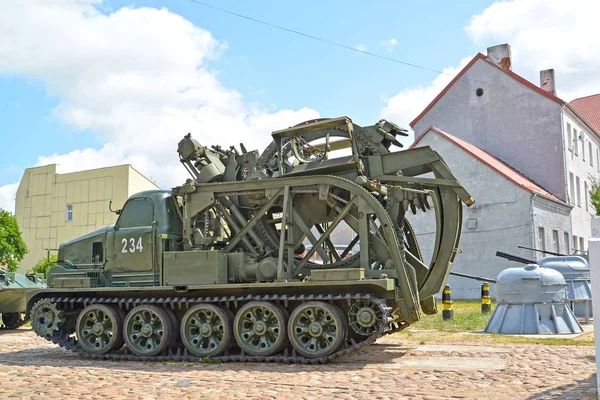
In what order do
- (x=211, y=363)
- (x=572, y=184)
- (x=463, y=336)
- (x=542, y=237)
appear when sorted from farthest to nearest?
(x=572, y=184) < (x=542, y=237) < (x=463, y=336) < (x=211, y=363)

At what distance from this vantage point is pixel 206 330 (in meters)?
11.5

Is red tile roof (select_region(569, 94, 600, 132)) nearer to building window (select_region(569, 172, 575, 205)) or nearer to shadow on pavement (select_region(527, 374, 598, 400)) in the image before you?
building window (select_region(569, 172, 575, 205))

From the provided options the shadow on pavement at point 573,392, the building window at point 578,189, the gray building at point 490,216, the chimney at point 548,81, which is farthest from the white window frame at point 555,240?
the shadow on pavement at point 573,392

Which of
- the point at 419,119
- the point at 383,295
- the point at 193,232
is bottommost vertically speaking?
the point at 383,295

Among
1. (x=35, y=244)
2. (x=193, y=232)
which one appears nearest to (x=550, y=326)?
(x=193, y=232)

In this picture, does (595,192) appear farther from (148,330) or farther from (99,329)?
(99,329)

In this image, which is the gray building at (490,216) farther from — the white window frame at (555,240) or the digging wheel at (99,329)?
the digging wheel at (99,329)

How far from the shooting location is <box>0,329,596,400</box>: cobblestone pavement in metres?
7.86

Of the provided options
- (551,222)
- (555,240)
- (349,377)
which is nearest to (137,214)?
(349,377)

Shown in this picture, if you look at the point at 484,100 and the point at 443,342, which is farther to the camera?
the point at 484,100

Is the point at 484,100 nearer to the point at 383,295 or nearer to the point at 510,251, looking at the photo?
the point at 510,251

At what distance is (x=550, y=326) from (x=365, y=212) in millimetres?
6152

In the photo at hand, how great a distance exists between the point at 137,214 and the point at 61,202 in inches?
1334

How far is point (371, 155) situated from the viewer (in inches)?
469
